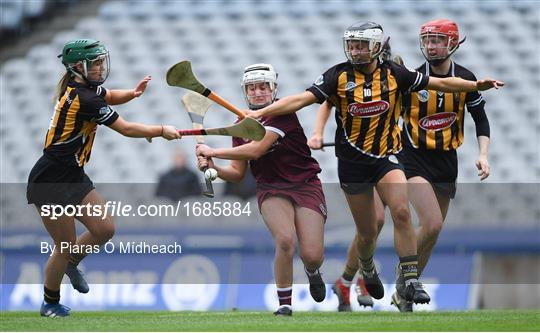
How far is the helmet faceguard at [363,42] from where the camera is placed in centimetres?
779

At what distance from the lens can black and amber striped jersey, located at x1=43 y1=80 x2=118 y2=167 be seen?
7895 mm

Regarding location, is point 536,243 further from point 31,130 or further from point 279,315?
point 31,130

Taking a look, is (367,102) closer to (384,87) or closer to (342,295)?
(384,87)

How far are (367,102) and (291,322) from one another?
1.60 meters

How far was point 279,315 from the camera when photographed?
8195mm

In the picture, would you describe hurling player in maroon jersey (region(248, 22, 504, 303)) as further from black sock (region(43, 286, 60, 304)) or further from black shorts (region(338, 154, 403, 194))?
black sock (region(43, 286, 60, 304))

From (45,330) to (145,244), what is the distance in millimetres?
4930

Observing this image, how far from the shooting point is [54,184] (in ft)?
26.5

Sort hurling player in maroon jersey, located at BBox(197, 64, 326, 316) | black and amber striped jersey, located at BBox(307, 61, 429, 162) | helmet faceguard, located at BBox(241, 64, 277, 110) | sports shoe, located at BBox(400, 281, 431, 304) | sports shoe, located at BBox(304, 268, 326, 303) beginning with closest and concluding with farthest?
sports shoe, located at BBox(400, 281, 431, 304), black and amber striped jersey, located at BBox(307, 61, 429, 162), hurling player in maroon jersey, located at BBox(197, 64, 326, 316), helmet faceguard, located at BBox(241, 64, 277, 110), sports shoe, located at BBox(304, 268, 326, 303)

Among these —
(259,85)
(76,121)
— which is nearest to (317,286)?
(259,85)

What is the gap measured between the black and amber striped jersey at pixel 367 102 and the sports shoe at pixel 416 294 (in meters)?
0.94

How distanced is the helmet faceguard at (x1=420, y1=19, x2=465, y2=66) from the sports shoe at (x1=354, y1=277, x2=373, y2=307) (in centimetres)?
199

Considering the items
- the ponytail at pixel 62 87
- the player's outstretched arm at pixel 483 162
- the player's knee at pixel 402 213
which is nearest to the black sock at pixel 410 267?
the player's knee at pixel 402 213

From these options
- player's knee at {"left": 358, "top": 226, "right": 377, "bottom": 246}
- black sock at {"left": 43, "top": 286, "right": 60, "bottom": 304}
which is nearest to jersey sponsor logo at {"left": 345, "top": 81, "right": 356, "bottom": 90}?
player's knee at {"left": 358, "top": 226, "right": 377, "bottom": 246}
